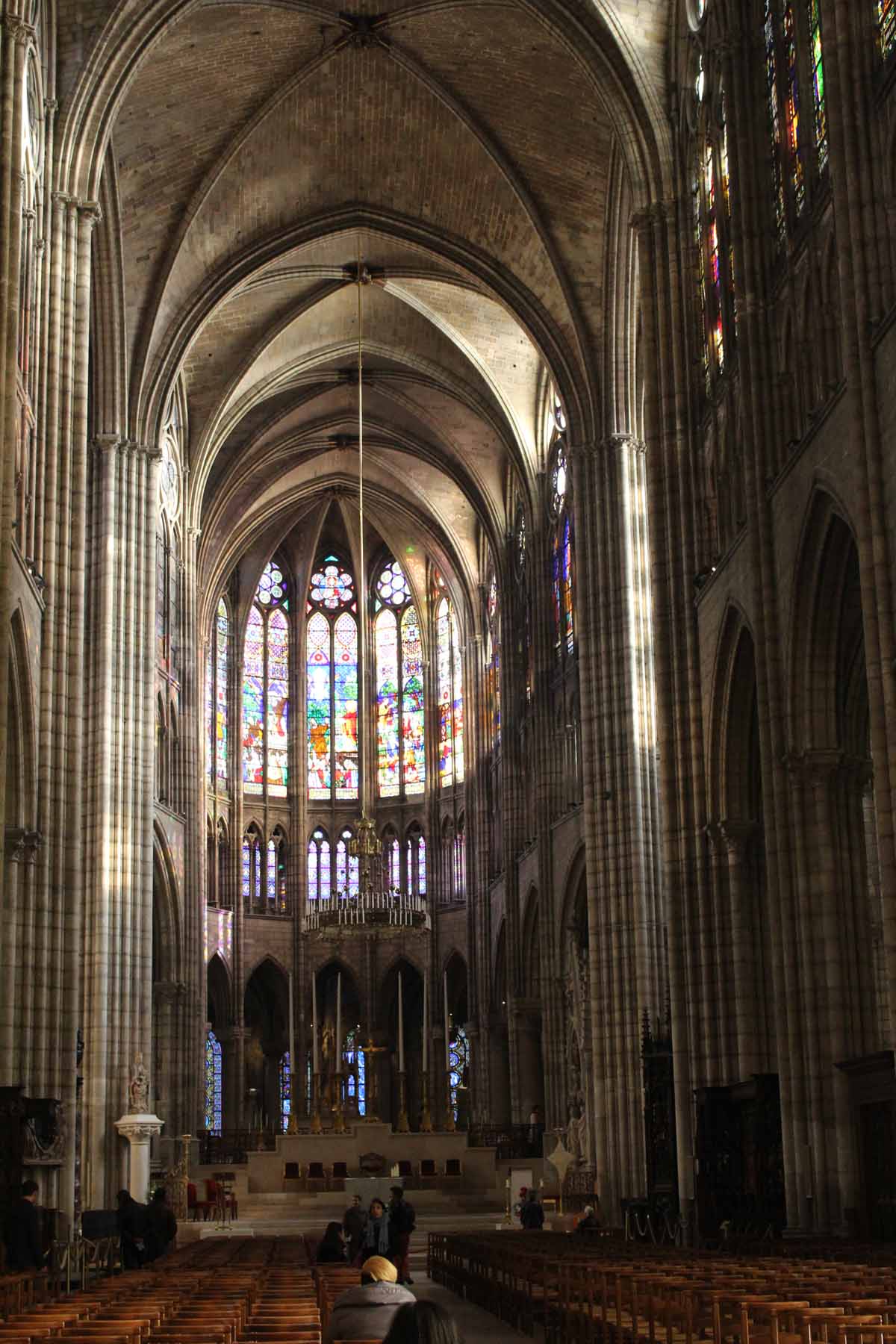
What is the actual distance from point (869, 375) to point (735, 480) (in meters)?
6.37

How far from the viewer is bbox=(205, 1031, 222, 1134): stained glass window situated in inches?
1905

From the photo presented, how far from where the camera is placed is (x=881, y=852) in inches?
610

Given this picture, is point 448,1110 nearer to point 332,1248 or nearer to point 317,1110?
point 317,1110

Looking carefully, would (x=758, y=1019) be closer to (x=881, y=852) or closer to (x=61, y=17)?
(x=881, y=852)

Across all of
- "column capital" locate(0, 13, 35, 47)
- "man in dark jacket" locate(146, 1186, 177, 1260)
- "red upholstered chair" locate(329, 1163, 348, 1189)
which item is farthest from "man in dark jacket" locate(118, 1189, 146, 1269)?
"red upholstered chair" locate(329, 1163, 348, 1189)

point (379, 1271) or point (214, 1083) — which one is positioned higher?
point (214, 1083)

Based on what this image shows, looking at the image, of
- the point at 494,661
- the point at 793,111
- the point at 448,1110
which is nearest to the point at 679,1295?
the point at 793,111

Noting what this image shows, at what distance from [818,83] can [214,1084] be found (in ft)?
119

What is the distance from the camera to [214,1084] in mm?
48812

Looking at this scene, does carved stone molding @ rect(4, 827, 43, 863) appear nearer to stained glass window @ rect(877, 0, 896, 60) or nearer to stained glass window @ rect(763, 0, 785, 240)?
stained glass window @ rect(763, 0, 785, 240)

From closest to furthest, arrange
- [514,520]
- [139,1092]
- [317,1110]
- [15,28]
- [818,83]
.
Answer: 1. [818,83]
2. [15,28]
3. [139,1092]
4. [317,1110]
5. [514,520]

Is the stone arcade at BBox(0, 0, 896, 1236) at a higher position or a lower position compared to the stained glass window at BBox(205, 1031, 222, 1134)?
higher

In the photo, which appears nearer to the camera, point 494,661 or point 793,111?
point 793,111

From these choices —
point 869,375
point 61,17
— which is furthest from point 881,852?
point 61,17
